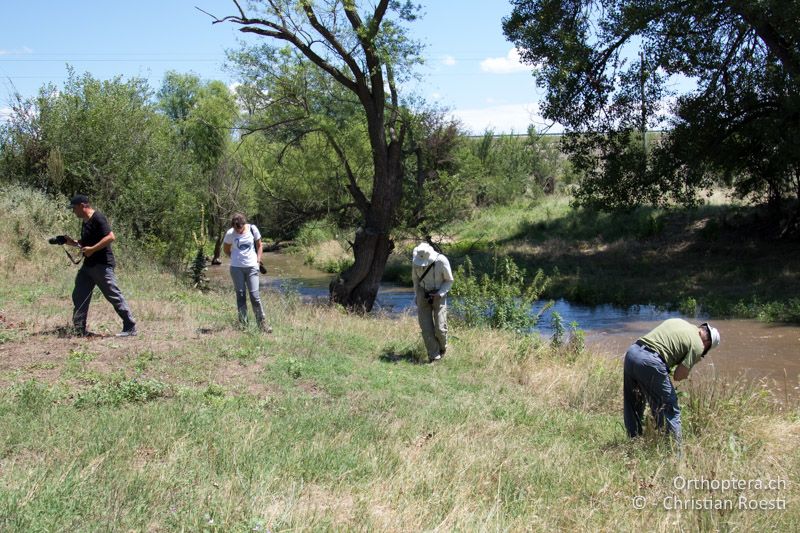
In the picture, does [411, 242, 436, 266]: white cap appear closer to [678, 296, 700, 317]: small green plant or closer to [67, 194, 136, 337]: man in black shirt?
[67, 194, 136, 337]: man in black shirt

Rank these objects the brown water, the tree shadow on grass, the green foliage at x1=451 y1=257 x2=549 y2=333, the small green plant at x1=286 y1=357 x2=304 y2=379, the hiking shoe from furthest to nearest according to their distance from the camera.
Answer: the green foliage at x1=451 y1=257 x2=549 y2=333
the brown water
the tree shadow on grass
the hiking shoe
the small green plant at x1=286 y1=357 x2=304 y2=379

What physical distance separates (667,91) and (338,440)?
20519mm

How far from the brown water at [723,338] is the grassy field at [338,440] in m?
2.27

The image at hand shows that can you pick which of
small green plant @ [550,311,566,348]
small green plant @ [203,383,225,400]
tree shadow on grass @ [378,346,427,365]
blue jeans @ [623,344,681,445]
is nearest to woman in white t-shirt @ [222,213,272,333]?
tree shadow on grass @ [378,346,427,365]

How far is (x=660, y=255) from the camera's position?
2809 cm

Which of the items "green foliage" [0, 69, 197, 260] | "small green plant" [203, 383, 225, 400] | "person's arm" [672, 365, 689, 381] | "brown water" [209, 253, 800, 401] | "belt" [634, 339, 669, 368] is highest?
"green foliage" [0, 69, 197, 260]

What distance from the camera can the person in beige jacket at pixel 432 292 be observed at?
34.5ft

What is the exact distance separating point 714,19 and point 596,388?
1618cm

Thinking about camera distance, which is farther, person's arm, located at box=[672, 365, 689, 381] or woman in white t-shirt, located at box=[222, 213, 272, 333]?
woman in white t-shirt, located at box=[222, 213, 272, 333]

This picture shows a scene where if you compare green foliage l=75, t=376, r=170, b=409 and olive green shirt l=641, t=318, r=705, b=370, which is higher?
olive green shirt l=641, t=318, r=705, b=370

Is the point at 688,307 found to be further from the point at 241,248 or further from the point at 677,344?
the point at 677,344

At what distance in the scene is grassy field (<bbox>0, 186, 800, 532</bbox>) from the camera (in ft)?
15.0

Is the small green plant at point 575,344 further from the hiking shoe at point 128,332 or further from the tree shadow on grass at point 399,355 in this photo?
the hiking shoe at point 128,332

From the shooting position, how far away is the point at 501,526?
15.2 ft
